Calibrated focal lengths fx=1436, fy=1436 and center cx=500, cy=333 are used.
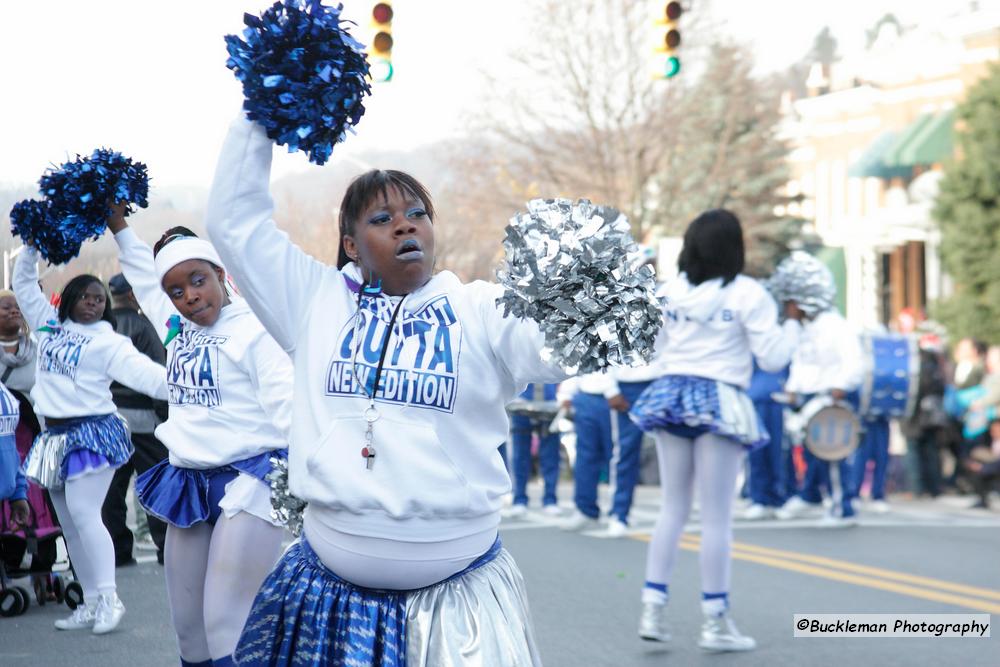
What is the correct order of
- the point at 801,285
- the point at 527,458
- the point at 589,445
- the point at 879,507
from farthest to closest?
1. the point at 879,507
2. the point at 527,458
3. the point at 589,445
4. the point at 801,285

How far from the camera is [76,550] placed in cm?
734

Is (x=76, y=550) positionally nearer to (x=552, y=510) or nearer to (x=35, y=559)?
(x=35, y=559)

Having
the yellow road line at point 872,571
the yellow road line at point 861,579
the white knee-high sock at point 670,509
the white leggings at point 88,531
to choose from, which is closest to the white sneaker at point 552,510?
the yellow road line at point 872,571

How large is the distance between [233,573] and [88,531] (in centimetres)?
263

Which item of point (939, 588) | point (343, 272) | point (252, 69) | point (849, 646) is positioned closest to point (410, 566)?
point (343, 272)

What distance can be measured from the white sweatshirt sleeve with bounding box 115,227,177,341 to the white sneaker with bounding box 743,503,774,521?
8.44 m

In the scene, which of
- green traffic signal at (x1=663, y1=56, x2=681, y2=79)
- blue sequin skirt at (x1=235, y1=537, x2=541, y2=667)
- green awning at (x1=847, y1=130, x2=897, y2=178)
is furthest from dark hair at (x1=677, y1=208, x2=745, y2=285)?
green awning at (x1=847, y1=130, x2=897, y2=178)

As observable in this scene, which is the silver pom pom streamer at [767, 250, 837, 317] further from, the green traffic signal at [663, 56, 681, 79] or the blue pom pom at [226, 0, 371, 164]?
the blue pom pom at [226, 0, 371, 164]

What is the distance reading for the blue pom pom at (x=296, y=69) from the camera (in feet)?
10.9

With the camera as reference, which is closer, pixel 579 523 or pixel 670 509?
pixel 670 509

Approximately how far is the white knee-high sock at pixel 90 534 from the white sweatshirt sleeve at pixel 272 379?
2.59 m

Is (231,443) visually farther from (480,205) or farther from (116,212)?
(480,205)

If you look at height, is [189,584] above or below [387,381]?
below

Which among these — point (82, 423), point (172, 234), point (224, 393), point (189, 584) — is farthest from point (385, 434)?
point (82, 423)
